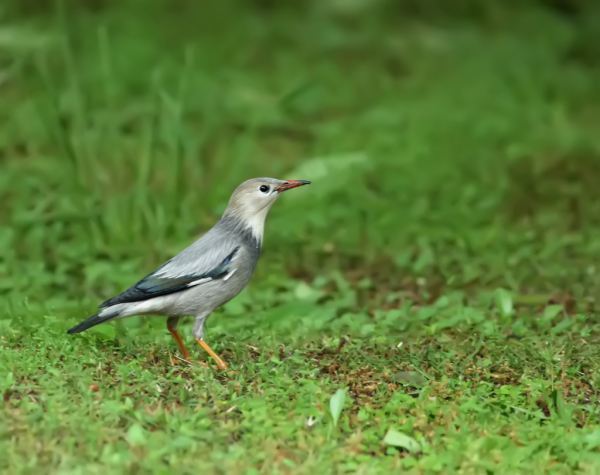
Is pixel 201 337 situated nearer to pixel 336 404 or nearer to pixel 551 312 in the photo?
pixel 336 404

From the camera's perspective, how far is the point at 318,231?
8.77 m

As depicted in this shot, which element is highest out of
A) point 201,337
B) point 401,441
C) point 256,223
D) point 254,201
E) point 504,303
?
point 254,201

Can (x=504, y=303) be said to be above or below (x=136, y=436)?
below

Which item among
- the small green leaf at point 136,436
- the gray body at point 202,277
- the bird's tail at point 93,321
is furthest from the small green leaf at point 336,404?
the bird's tail at point 93,321

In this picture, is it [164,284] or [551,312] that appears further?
[551,312]

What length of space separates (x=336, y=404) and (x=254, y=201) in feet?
4.84

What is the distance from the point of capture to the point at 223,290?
5918 millimetres

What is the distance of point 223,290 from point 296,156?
4314mm

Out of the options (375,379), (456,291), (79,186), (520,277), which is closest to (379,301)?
(456,291)

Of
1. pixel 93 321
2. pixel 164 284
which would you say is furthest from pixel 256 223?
pixel 93 321

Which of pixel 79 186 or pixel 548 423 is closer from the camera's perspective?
pixel 548 423

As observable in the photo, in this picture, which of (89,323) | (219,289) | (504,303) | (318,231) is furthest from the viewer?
(318,231)

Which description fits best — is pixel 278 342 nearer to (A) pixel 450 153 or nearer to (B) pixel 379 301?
(B) pixel 379 301

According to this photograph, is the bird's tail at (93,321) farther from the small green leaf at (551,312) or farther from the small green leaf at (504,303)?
the small green leaf at (551,312)
